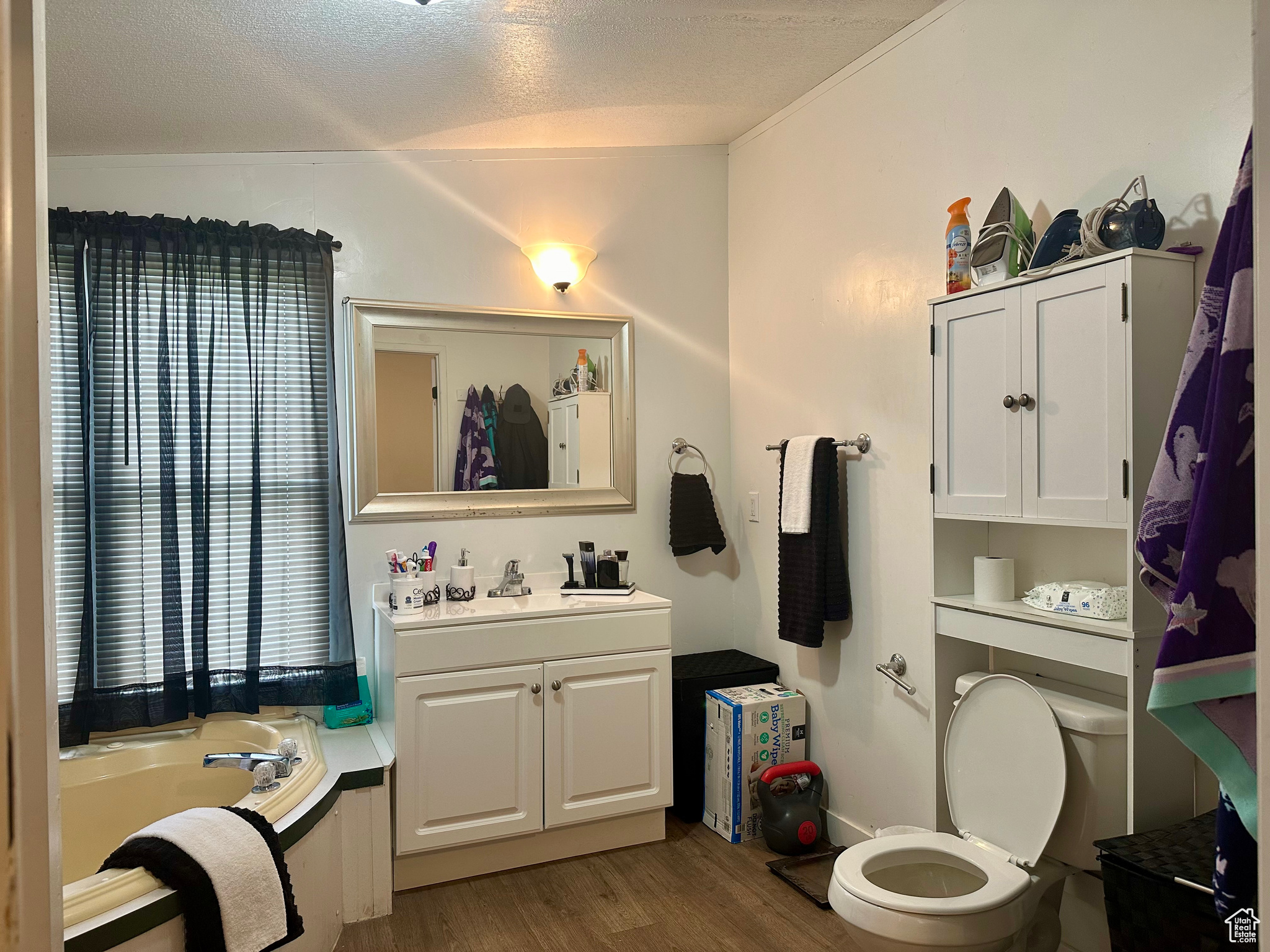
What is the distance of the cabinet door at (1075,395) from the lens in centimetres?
179

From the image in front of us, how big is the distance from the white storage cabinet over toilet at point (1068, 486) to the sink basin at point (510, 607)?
3.58 ft

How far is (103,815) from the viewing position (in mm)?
2537

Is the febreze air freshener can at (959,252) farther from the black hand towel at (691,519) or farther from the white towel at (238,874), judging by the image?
the white towel at (238,874)

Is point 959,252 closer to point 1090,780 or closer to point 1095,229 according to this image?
point 1095,229

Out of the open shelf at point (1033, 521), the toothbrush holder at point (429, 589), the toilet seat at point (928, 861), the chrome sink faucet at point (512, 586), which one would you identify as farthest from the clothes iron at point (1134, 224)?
the toothbrush holder at point (429, 589)

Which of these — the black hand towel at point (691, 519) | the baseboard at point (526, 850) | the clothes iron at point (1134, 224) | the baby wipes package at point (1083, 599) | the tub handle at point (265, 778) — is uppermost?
the clothes iron at point (1134, 224)

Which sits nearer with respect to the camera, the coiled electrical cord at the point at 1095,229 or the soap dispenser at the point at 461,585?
the coiled electrical cord at the point at 1095,229

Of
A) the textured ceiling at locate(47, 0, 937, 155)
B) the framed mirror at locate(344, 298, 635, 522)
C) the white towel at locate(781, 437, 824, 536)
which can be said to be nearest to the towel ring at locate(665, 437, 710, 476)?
the framed mirror at locate(344, 298, 635, 522)

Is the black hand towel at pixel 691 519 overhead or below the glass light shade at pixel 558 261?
below

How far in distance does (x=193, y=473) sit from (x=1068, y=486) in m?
2.53

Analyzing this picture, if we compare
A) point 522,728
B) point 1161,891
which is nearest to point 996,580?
point 1161,891

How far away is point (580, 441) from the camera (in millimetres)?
3395

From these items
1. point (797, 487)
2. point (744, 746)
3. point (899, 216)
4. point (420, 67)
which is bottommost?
point (744, 746)

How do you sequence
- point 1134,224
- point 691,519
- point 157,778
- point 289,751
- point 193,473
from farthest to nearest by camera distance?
point 691,519 → point 193,473 → point 157,778 → point 289,751 → point 1134,224
